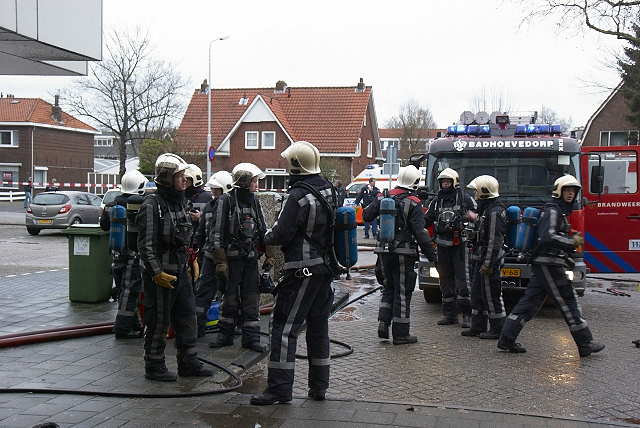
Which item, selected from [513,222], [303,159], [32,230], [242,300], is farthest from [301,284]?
[32,230]

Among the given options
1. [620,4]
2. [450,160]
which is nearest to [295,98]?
[620,4]

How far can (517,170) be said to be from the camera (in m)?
10.0

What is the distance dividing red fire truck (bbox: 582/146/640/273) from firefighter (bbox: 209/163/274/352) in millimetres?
6156

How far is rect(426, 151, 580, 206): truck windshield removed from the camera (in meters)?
9.84

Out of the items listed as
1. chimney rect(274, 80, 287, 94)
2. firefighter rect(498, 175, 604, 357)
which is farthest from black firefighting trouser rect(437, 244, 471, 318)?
chimney rect(274, 80, 287, 94)

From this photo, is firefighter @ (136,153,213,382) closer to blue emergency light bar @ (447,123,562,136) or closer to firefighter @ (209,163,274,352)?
firefighter @ (209,163,274,352)

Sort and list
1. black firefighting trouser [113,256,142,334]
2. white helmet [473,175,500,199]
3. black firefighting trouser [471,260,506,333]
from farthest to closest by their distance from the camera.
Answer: white helmet [473,175,500,199]
black firefighting trouser [471,260,506,333]
black firefighting trouser [113,256,142,334]

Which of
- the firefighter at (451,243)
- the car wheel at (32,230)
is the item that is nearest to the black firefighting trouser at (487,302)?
the firefighter at (451,243)

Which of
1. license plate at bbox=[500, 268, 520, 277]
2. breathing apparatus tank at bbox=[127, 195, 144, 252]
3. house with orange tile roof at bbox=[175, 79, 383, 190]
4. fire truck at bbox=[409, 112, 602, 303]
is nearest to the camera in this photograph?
breathing apparatus tank at bbox=[127, 195, 144, 252]

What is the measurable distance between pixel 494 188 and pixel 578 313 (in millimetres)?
1831

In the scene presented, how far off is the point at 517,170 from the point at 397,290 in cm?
350

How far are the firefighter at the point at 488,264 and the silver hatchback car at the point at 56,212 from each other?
18.0 metres

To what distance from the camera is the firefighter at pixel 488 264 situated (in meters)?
7.89

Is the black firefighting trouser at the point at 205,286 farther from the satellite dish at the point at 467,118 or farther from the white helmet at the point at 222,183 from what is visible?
the satellite dish at the point at 467,118
